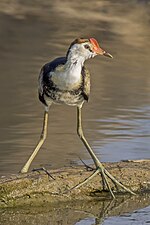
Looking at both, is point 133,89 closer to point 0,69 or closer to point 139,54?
point 0,69

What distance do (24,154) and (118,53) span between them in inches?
367

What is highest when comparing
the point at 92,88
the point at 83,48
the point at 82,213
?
the point at 83,48

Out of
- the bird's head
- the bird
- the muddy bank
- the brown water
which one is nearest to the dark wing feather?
the bird

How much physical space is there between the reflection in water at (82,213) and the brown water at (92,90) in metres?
1.25

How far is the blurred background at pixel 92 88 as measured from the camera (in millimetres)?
10214

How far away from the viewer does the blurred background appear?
33.5ft

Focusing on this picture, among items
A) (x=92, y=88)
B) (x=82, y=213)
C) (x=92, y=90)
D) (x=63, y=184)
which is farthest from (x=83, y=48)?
(x=92, y=88)

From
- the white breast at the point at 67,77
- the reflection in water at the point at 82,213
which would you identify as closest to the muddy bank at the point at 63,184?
the reflection in water at the point at 82,213

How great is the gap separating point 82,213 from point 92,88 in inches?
256

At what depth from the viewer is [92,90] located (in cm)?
1403

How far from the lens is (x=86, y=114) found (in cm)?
1206

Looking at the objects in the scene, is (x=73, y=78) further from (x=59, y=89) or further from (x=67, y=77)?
(x=59, y=89)

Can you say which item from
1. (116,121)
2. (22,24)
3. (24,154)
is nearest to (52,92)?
(24,154)

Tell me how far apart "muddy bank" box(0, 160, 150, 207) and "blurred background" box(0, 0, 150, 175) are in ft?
3.58
